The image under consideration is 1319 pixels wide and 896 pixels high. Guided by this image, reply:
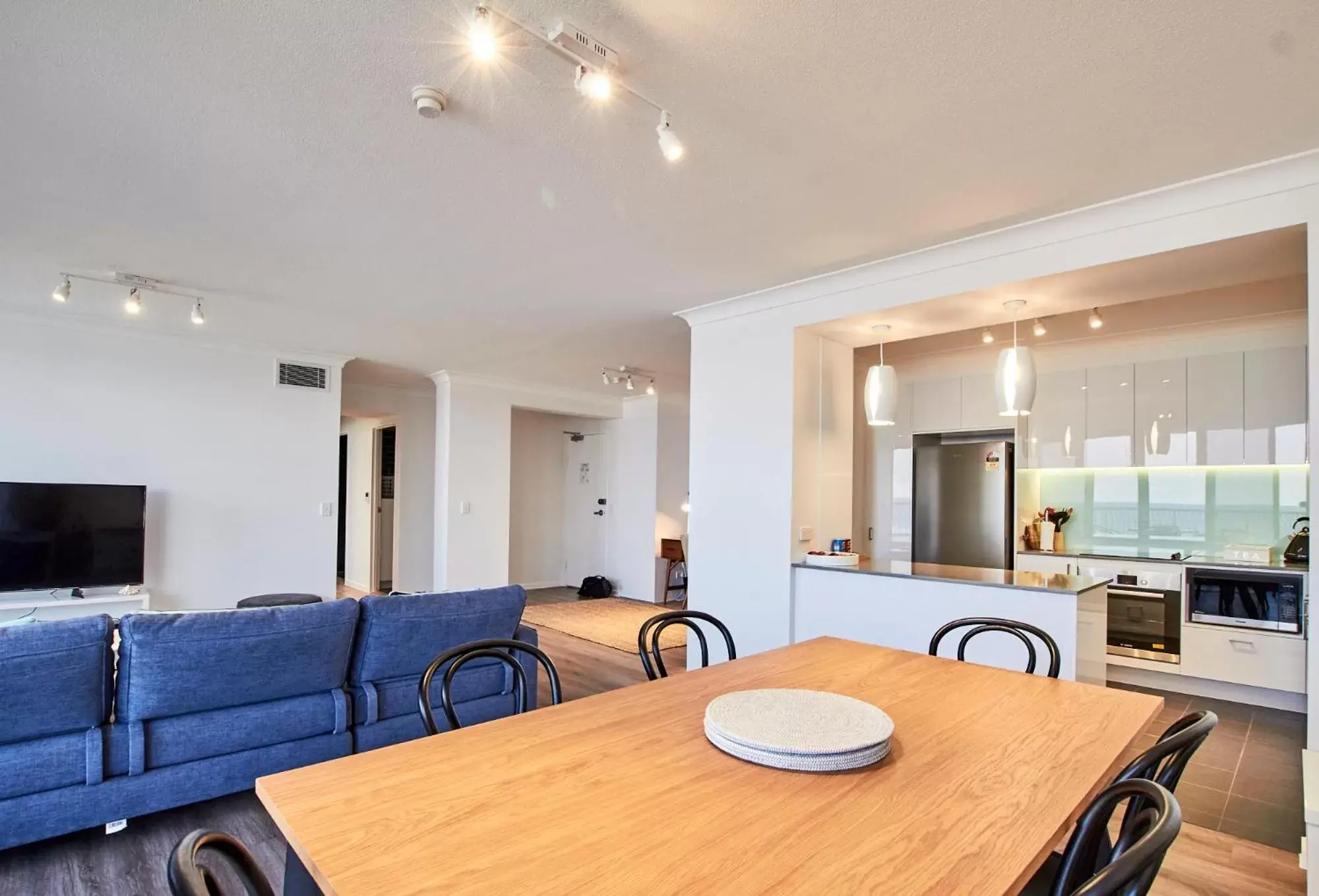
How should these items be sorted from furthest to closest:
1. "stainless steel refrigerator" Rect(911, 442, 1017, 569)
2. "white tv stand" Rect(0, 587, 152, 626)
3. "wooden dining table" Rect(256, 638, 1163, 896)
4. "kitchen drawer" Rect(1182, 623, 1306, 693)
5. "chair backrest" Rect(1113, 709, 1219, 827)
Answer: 1. "stainless steel refrigerator" Rect(911, 442, 1017, 569)
2. "white tv stand" Rect(0, 587, 152, 626)
3. "kitchen drawer" Rect(1182, 623, 1306, 693)
4. "chair backrest" Rect(1113, 709, 1219, 827)
5. "wooden dining table" Rect(256, 638, 1163, 896)

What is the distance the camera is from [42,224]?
323 centimetres

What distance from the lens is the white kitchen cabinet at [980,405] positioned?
17.6ft

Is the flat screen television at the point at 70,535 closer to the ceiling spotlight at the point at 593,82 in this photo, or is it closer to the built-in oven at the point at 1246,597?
the ceiling spotlight at the point at 593,82

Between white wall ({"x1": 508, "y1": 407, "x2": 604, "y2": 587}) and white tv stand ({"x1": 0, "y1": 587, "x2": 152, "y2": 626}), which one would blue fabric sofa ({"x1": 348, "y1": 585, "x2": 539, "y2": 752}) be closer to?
white tv stand ({"x1": 0, "y1": 587, "x2": 152, "y2": 626})

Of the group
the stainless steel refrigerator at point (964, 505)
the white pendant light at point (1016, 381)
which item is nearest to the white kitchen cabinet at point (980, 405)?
the stainless steel refrigerator at point (964, 505)

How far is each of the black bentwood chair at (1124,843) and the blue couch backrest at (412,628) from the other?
2.40 metres

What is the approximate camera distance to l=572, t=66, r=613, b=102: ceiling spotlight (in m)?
1.88

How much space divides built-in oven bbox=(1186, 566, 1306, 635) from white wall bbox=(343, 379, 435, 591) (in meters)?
6.91

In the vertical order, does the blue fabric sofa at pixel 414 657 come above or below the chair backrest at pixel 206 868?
below

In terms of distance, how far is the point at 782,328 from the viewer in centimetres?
411

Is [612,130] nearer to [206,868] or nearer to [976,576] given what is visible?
[206,868]

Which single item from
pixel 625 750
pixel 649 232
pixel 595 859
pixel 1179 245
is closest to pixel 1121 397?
pixel 1179 245

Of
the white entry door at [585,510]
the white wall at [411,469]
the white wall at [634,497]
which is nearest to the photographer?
the white wall at [411,469]

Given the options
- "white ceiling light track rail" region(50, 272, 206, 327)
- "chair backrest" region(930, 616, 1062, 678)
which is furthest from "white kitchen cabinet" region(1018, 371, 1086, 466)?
"white ceiling light track rail" region(50, 272, 206, 327)
